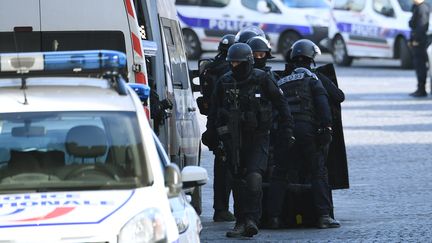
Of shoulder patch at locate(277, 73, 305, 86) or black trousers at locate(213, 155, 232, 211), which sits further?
black trousers at locate(213, 155, 232, 211)

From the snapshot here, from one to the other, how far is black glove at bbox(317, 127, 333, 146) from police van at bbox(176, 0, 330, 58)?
2418 centimetres

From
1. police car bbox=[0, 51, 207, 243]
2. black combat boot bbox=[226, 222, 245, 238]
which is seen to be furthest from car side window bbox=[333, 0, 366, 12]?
police car bbox=[0, 51, 207, 243]

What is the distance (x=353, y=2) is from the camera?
35.2 metres

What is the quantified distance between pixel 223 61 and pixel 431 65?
14.3 m

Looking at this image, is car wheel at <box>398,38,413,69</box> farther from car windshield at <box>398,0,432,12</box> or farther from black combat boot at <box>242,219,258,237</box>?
black combat boot at <box>242,219,258,237</box>

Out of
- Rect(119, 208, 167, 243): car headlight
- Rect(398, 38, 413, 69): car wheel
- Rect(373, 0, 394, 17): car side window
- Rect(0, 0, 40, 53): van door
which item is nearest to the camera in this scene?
Rect(119, 208, 167, 243): car headlight

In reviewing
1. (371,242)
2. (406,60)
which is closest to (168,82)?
(371,242)

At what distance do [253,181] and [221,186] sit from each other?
1.48 m

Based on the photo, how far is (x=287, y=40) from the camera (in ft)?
120

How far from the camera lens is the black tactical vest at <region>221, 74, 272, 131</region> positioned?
38.0 ft

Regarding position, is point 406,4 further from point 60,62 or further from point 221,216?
point 60,62

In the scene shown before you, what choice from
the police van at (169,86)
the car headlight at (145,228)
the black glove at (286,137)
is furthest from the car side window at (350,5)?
the car headlight at (145,228)

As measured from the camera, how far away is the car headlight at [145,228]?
7.10 meters

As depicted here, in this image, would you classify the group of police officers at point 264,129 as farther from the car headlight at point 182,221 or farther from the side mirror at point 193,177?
the car headlight at point 182,221
